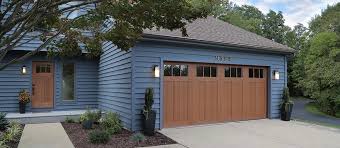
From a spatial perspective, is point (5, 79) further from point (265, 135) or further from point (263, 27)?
point (263, 27)

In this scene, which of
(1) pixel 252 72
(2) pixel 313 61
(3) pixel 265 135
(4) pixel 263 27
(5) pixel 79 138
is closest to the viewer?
(5) pixel 79 138

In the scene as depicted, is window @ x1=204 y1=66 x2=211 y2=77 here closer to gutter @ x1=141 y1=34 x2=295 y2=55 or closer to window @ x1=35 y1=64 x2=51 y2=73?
gutter @ x1=141 y1=34 x2=295 y2=55

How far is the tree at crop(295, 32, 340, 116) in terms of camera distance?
2158 cm

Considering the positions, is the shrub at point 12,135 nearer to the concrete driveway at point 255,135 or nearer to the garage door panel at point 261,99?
the concrete driveway at point 255,135

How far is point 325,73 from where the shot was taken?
2177cm

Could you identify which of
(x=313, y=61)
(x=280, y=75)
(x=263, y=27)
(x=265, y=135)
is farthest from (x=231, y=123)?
(x=263, y=27)

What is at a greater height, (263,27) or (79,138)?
(263,27)

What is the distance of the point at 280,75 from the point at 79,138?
8.10 metres

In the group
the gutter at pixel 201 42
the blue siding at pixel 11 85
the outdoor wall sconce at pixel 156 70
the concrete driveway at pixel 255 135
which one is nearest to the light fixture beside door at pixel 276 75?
the gutter at pixel 201 42

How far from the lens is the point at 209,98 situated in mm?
10453

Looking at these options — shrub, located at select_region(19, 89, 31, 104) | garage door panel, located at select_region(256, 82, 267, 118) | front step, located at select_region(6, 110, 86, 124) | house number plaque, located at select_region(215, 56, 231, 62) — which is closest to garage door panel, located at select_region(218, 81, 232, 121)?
house number plaque, located at select_region(215, 56, 231, 62)

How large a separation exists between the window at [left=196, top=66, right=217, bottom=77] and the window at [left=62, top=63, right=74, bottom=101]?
235 inches

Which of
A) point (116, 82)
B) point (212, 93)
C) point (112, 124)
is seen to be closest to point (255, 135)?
point (212, 93)

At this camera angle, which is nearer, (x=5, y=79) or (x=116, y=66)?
(x=116, y=66)
